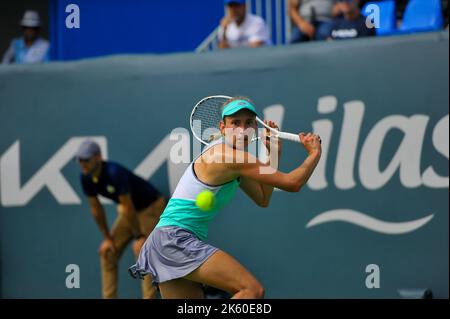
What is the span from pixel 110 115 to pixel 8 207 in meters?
1.36

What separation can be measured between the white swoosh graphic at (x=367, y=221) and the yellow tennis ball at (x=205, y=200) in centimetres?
358

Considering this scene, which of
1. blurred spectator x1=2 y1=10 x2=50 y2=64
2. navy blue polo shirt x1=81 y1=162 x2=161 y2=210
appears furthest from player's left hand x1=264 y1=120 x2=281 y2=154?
blurred spectator x1=2 y1=10 x2=50 y2=64

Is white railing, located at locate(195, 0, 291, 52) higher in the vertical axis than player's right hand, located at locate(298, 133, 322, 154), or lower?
higher

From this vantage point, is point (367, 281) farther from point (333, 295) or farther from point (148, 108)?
point (148, 108)

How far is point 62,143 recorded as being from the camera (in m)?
10.0

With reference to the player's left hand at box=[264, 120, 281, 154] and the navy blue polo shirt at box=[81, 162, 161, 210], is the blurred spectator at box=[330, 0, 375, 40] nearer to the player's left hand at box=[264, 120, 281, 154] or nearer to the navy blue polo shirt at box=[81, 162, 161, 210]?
the navy blue polo shirt at box=[81, 162, 161, 210]

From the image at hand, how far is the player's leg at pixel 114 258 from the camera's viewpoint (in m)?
9.70

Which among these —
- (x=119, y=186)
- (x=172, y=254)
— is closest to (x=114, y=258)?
(x=119, y=186)

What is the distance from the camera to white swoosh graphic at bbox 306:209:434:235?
8.80 meters

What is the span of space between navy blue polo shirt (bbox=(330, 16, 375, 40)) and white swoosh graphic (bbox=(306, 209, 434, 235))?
1.56m

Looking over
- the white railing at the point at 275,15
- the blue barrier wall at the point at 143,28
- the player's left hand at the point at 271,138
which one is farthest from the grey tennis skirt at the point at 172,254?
the blue barrier wall at the point at 143,28

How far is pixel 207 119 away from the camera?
564 centimetres

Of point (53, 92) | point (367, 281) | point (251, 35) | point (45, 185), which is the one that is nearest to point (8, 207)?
point (45, 185)

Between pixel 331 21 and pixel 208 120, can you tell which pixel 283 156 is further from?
pixel 208 120
